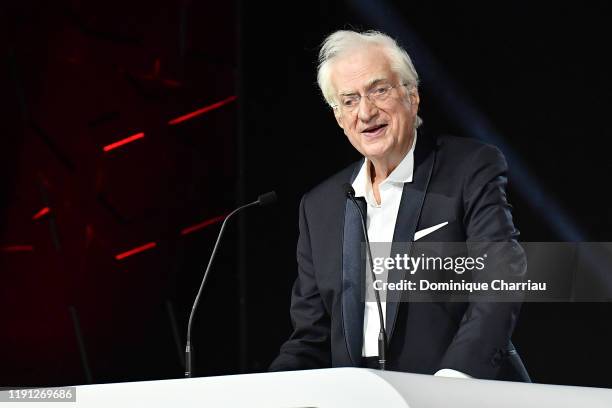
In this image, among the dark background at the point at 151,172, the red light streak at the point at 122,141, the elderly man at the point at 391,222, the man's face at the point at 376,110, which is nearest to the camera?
the elderly man at the point at 391,222

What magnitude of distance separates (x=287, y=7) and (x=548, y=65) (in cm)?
115

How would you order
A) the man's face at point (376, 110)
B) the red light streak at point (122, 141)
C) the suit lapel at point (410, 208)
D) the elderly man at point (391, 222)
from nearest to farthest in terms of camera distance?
the elderly man at point (391, 222) → the suit lapel at point (410, 208) → the man's face at point (376, 110) → the red light streak at point (122, 141)

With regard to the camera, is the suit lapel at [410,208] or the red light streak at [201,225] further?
the red light streak at [201,225]

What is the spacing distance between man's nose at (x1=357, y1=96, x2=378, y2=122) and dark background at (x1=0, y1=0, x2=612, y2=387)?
437 mm

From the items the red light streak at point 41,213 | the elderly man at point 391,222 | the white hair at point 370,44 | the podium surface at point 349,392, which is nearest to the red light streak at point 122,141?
the red light streak at point 41,213

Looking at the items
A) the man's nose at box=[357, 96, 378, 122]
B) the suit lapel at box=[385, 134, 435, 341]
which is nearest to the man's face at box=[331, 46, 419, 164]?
the man's nose at box=[357, 96, 378, 122]

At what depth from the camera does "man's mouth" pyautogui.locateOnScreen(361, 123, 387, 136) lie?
8.20 feet

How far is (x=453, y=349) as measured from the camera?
197 centimetres

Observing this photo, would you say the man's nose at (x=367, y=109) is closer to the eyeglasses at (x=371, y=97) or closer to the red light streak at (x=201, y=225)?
the eyeglasses at (x=371, y=97)

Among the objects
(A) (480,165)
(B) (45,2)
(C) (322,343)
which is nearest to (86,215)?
(B) (45,2)

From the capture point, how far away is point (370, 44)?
255 centimetres

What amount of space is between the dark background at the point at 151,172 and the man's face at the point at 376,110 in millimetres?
345

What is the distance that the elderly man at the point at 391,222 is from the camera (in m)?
2.18

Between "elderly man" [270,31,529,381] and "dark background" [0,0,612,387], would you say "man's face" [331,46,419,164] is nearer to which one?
"elderly man" [270,31,529,381]
